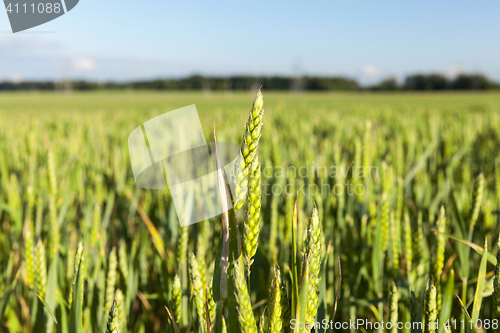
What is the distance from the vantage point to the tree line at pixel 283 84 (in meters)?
52.3

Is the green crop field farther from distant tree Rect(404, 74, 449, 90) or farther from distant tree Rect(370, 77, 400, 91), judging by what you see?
distant tree Rect(404, 74, 449, 90)

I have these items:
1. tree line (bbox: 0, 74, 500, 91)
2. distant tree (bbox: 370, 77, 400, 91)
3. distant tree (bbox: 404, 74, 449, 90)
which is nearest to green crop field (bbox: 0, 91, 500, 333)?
tree line (bbox: 0, 74, 500, 91)

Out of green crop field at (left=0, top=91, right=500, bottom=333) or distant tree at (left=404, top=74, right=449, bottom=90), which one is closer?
green crop field at (left=0, top=91, right=500, bottom=333)

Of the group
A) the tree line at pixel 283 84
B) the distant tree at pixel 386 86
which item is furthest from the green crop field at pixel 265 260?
the distant tree at pixel 386 86

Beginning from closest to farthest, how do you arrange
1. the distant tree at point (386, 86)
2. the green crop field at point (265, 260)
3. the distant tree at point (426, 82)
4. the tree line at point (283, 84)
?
the green crop field at point (265, 260) < the distant tree at point (426, 82) < the tree line at point (283, 84) < the distant tree at point (386, 86)

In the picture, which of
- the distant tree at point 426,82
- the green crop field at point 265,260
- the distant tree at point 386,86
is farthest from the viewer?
the distant tree at point 386,86

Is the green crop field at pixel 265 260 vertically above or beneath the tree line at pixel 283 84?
beneath

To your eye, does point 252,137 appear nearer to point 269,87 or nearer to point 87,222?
point 87,222

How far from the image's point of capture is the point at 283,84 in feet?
182

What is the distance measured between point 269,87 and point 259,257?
55.4m

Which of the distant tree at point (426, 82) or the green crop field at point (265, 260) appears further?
the distant tree at point (426, 82)

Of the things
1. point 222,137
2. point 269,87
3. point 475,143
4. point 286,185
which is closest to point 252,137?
point 286,185

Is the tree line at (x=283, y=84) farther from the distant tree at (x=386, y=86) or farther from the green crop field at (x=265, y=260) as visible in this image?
the green crop field at (x=265, y=260)

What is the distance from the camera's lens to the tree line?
52.3 metres
